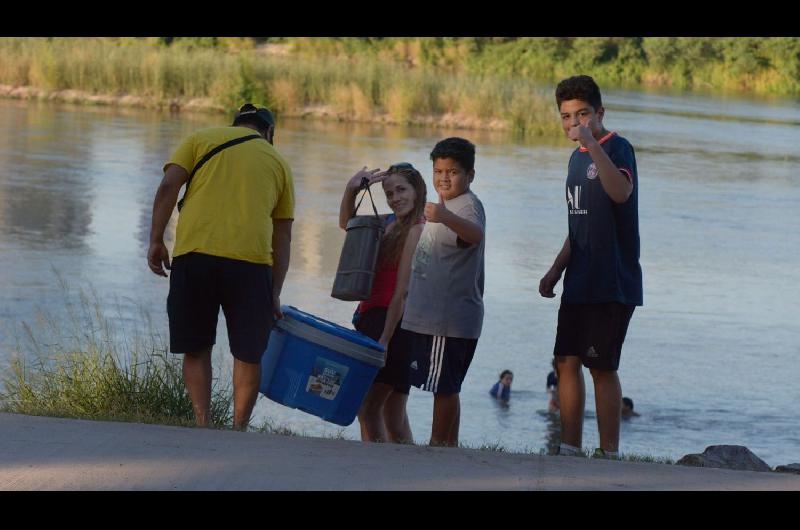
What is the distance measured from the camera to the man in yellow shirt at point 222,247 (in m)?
6.75

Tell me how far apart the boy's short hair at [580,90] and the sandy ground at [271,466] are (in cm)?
168

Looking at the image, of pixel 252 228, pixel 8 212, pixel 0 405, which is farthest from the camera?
pixel 8 212

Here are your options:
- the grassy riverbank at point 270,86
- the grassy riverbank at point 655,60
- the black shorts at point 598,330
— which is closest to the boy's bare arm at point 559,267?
the black shorts at point 598,330

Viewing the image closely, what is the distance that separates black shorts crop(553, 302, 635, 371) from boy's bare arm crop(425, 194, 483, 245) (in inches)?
21.5

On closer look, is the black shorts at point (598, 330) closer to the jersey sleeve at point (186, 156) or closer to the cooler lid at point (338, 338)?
the cooler lid at point (338, 338)

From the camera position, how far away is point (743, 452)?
282 inches

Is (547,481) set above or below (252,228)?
below

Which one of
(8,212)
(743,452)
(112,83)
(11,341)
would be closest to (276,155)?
(743,452)

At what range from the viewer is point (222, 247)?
673cm

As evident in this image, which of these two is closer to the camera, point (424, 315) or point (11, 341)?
point (424, 315)

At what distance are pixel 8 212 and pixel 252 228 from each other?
1307 cm

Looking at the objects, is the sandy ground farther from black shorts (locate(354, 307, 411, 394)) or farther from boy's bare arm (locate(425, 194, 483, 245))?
boy's bare arm (locate(425, 194, 483, 245))
